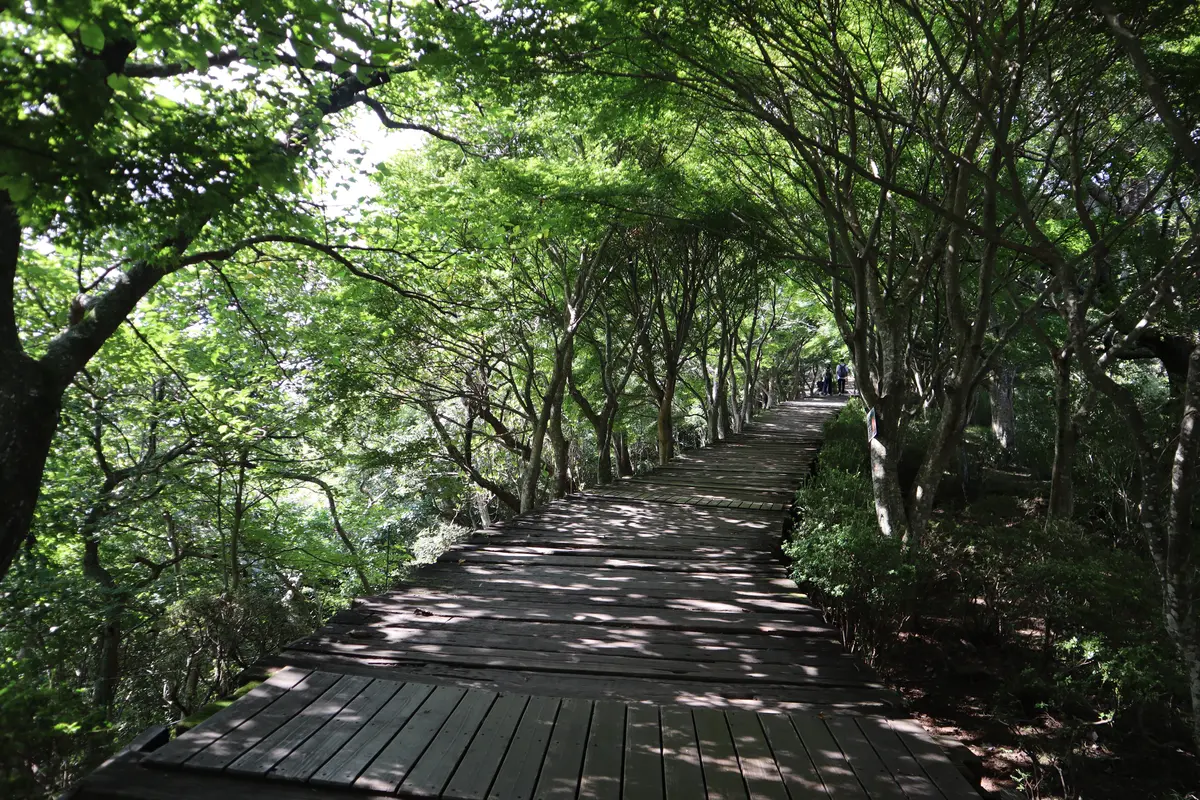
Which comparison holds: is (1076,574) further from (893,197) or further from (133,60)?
(133,60)

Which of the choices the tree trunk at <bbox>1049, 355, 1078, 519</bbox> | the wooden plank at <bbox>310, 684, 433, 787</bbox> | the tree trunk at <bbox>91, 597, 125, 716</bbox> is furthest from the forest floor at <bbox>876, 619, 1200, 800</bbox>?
the tree trunk at <bbox>91, 597, 125, 716</bbox>

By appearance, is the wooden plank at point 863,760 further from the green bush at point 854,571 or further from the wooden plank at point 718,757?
the green bush at point 854,571

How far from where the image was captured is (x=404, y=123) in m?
8.67

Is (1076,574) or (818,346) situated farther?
(818,346)

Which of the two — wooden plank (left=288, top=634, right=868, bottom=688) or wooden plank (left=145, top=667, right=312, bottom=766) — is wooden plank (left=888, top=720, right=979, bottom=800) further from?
wooden plank (left=145, top=667, right=312, bottom=766)

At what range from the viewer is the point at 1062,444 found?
332 inches

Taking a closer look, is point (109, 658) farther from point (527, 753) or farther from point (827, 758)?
point (827, 758)

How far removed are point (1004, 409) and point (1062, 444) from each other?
10.1 metres

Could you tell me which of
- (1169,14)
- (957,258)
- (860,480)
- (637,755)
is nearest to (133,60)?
(637,755)

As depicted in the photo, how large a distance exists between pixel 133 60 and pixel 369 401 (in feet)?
25.5

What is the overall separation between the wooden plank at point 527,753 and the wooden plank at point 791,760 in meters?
1.06

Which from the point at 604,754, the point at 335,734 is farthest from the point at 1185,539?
the point at 335,734

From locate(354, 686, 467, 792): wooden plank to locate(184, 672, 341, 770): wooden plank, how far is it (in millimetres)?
577

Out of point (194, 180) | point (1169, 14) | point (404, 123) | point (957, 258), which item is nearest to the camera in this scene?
point (194, 180)
